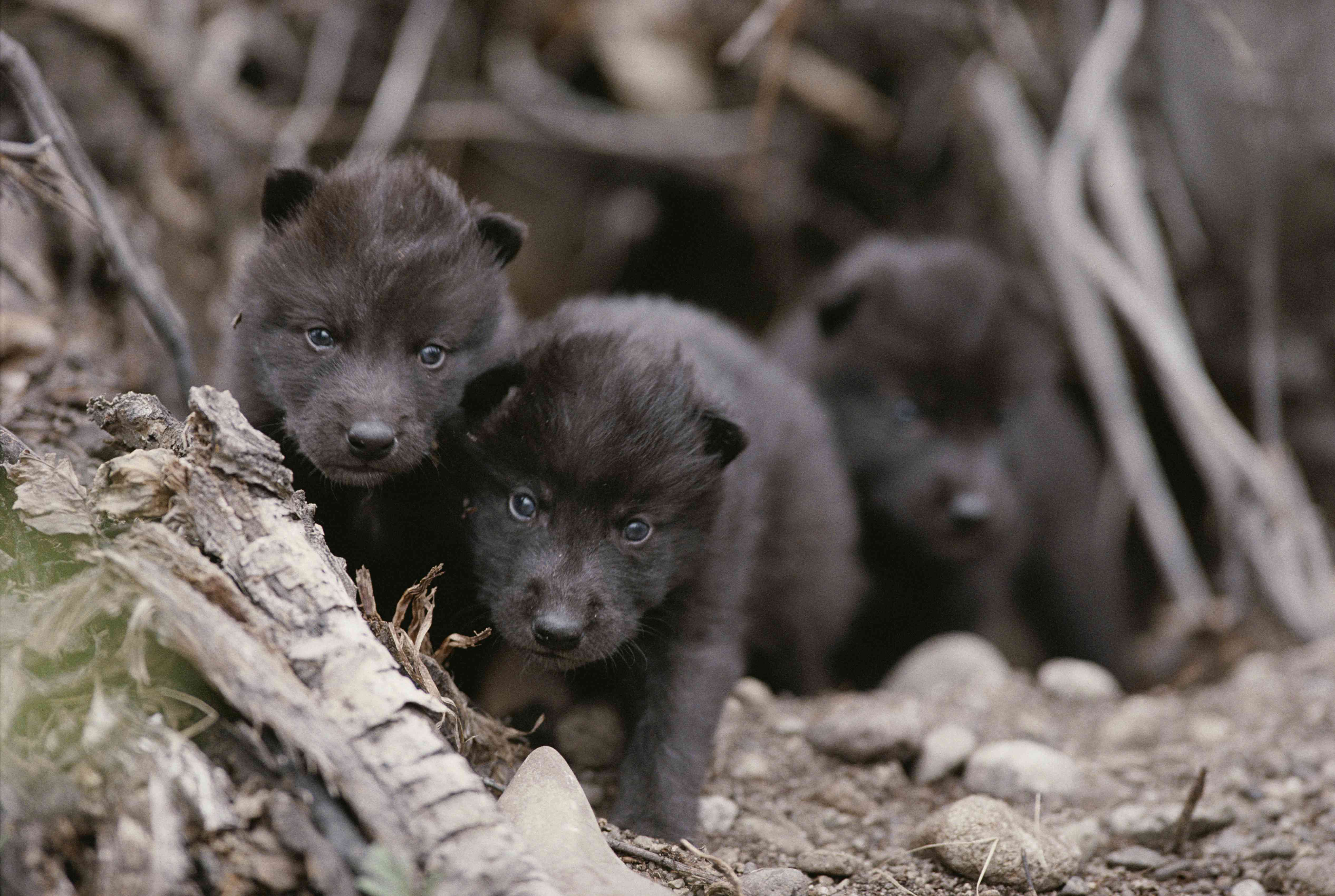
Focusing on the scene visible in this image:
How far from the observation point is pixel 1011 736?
344 centimetres

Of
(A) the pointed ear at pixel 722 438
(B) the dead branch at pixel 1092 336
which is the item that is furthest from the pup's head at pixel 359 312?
(B) the dead branch at pixel 1092 336

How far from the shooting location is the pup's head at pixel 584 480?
281 centimetres

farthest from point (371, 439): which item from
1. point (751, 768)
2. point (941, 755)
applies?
point (941, 755)

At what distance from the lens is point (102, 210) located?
3.12m

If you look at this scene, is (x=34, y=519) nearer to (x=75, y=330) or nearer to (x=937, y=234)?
(x=75, y=330)

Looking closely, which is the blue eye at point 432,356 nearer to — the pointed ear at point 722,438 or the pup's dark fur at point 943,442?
the pointed ear at point 722,438

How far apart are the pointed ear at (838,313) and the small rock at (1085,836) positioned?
8.10ft

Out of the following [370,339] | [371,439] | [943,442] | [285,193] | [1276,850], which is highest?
[285,193]

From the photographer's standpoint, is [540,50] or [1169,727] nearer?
[1169,727]

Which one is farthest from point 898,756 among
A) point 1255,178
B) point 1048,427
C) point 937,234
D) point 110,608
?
point 937,234

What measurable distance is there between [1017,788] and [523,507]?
1427mm

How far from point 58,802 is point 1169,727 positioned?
317 centimetres

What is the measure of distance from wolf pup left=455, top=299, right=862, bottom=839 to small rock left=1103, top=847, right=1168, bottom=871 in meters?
0.93

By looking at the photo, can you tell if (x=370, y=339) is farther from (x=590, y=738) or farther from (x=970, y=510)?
(x=970, y=510)
